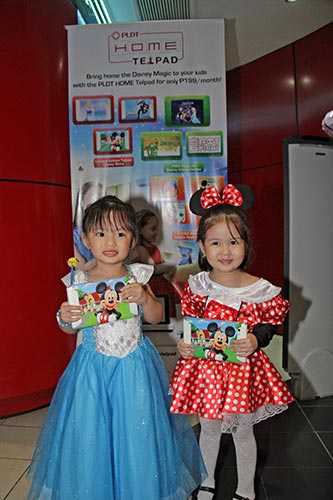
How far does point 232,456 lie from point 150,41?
96.2 inches

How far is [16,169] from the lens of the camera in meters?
2.62

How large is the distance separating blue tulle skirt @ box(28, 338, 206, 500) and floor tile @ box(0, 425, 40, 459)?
2.28 ft

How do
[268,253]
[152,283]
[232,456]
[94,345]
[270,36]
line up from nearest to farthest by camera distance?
[94,345] → [232,456] → [152,283] → [270,36] → [268,253]

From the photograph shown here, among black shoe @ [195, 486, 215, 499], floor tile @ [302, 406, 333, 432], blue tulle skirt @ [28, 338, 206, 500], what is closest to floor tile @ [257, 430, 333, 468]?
floor tile @ [302, 406, 333, 432]

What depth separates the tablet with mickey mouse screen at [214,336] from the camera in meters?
1.48

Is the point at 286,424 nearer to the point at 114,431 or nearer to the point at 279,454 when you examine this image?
the point at 279,454

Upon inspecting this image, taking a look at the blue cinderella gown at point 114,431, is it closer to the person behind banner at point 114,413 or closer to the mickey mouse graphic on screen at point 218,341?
the person behind banner at point 114,413

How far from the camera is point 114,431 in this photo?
1457 millimetres

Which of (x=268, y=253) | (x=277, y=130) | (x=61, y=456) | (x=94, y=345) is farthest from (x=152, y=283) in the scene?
(x=277, y=130)

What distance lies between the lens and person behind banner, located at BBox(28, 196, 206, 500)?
142 cm

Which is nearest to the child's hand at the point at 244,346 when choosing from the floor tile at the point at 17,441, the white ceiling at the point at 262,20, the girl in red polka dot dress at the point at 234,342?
the girl in red polka dot dress at the point at 234,342

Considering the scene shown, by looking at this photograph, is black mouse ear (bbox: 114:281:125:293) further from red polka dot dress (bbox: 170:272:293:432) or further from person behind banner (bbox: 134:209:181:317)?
person behind banner (bbox: 134:209:181:317)

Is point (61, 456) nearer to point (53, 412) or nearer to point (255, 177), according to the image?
point (53, 412)

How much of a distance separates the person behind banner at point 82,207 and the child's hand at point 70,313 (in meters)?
1.26
